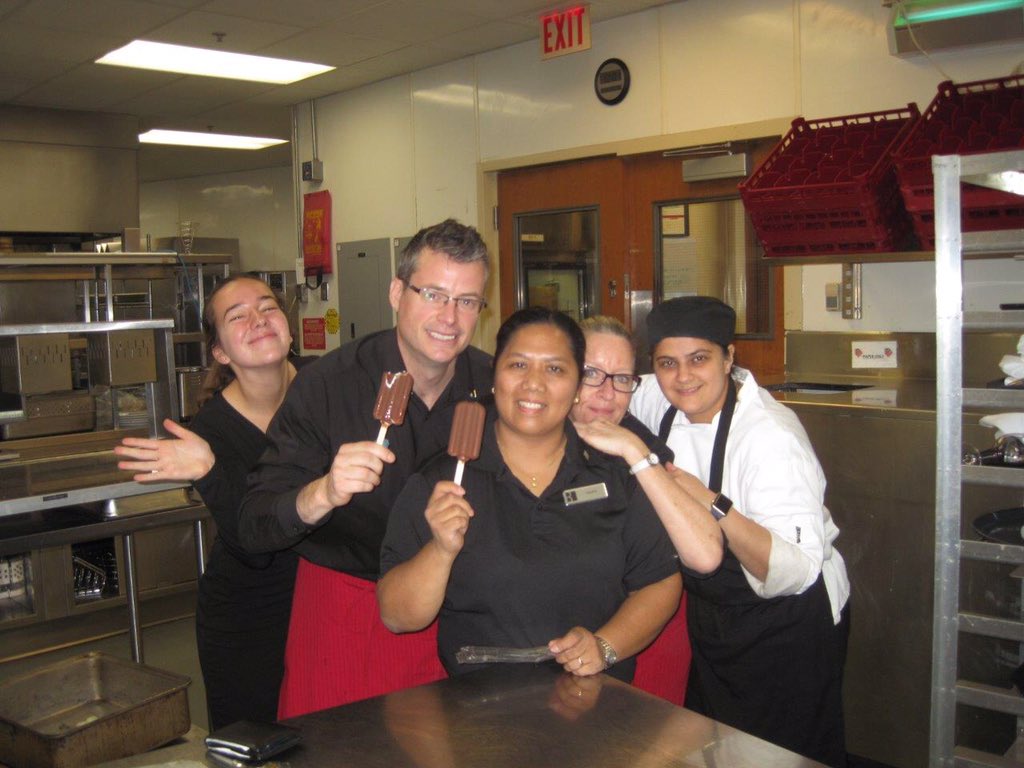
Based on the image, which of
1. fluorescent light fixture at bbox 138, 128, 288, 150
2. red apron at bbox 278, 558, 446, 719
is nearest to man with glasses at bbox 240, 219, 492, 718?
red apron at bbox 278, 558, 446, 719

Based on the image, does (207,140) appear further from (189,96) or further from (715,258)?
(715,258)

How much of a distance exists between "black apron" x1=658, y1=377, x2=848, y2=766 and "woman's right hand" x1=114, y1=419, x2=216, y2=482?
50.3 inches

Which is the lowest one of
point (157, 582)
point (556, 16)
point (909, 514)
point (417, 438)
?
point (157, 582)

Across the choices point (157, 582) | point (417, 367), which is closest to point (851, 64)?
point (417, 367)

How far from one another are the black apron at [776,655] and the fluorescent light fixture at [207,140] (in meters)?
7.98

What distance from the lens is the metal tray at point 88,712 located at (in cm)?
175

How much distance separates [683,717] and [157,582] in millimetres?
3869

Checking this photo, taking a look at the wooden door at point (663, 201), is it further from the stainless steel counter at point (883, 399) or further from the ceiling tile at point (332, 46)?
the ceiling tile at point (332, 46)

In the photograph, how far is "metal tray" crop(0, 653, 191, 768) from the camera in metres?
1.75

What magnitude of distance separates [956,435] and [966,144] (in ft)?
5.75

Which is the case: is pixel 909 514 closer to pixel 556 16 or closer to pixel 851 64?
pixel 851 64

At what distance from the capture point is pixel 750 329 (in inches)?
193

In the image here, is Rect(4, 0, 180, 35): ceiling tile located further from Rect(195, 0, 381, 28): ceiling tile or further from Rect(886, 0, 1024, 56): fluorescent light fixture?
Rect(886, 0, 1024, 56): fluorescent light fixture

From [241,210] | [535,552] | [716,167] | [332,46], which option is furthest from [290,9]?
[241,210]
